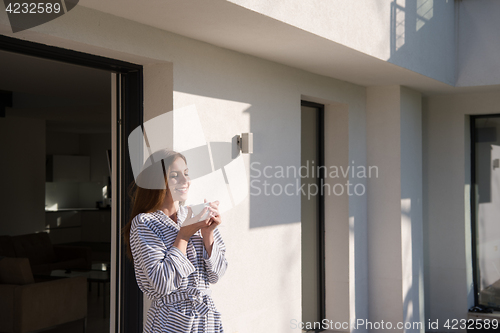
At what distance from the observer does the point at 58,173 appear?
12523 mm

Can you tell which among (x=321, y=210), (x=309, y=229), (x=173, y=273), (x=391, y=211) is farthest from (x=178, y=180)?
(x=391, y=211)

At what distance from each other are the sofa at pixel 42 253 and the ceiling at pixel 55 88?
202cm

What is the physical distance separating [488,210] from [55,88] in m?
5.45

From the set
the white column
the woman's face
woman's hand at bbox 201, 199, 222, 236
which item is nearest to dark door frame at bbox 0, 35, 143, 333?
the woman's face

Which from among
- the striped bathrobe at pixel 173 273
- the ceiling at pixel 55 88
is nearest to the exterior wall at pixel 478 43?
the ceiling at pixel 55 88

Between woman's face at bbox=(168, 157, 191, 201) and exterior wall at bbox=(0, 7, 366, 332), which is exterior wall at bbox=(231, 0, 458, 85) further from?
woman's face at bbox=(168, 157, 191, 201)

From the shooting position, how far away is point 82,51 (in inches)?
123

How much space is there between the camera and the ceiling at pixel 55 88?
4.80 metres

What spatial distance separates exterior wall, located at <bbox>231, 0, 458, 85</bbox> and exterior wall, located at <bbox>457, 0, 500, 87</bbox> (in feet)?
0.34

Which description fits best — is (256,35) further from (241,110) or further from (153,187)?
(153,187)

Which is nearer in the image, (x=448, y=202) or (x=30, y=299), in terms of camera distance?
(x=30, y=299)

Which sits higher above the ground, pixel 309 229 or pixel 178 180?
pixel 178 180

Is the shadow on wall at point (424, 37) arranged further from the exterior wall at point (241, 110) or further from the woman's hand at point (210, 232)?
the woman's hand at point (210, 232)

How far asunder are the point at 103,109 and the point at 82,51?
5.16 m
